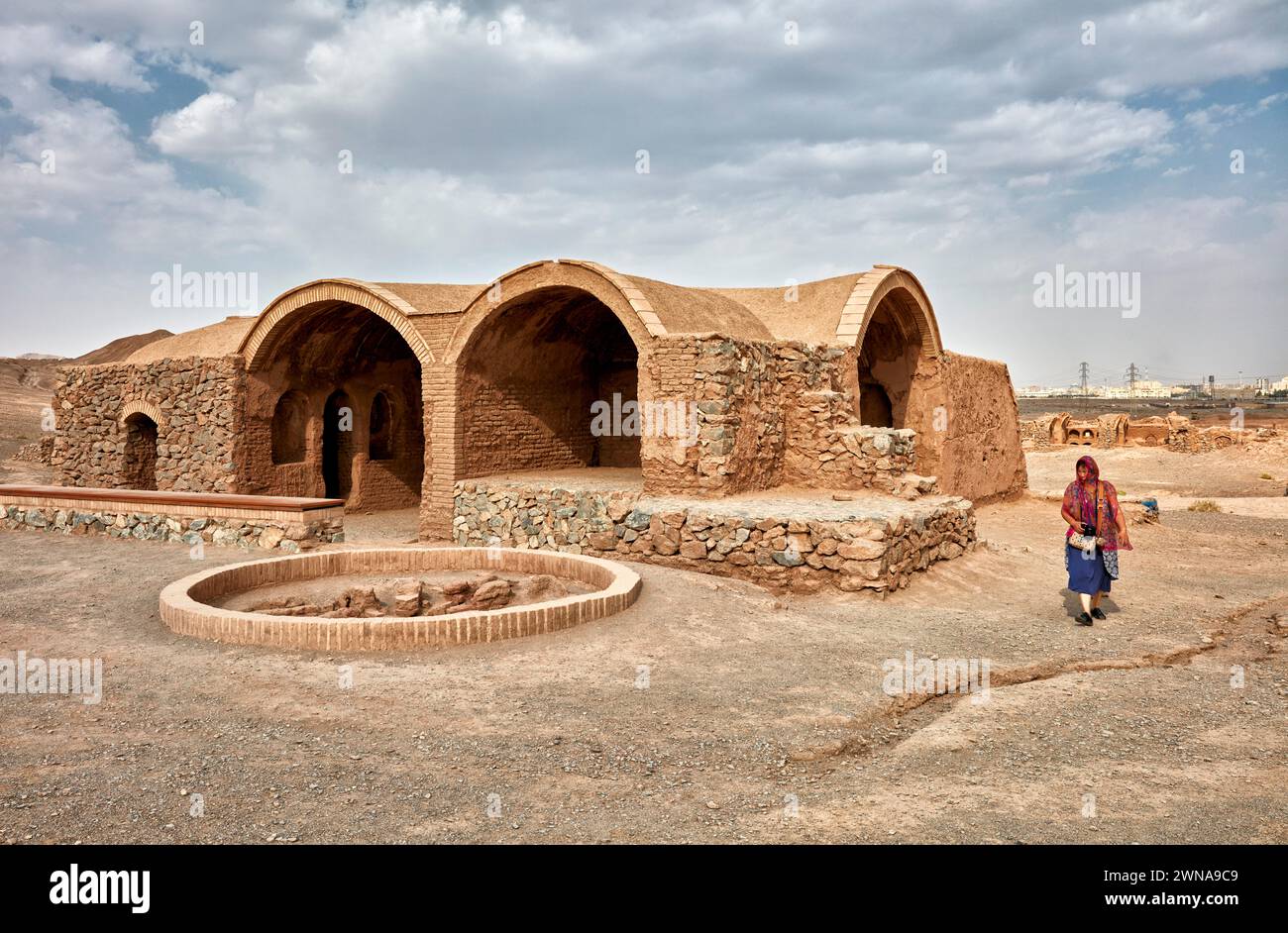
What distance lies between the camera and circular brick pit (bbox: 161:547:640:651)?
19.0 feet

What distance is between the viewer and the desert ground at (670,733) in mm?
3328

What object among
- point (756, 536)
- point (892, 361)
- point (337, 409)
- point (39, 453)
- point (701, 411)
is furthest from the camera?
point (39, 453)

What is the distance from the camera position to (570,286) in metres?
11.9

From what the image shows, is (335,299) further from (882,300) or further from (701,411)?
(882,300)

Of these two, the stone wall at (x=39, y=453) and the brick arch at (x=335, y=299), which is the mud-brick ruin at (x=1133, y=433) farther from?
the stone wall at (x=39, y=453)

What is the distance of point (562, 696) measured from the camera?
16.1 ft

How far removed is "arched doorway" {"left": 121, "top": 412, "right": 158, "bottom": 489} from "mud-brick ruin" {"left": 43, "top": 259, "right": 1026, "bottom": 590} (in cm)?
4

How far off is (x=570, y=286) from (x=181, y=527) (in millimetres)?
5822

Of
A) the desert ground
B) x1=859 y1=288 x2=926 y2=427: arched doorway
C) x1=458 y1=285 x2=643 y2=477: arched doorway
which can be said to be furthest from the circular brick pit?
x1=859 y1=288 x2=926 y2=427: arched doorway

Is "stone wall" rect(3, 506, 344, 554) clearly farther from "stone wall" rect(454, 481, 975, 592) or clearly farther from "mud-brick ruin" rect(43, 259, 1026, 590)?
"mud-brick ruin" rect(43, 259, 1026, 590)

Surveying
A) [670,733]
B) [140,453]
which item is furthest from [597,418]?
[670,733]

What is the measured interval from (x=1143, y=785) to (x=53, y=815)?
4483mm

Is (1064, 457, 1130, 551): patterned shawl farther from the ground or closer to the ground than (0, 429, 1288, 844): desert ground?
farther from the ground

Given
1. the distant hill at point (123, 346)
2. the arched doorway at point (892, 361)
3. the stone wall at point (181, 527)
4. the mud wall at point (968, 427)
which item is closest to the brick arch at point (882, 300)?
the arched doorway at point (892, 361)
